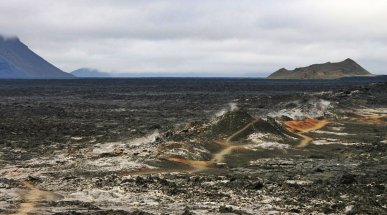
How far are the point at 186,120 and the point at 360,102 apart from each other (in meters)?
28.9

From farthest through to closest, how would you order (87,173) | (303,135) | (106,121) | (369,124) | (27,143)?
(106,121) → (369,124) → (303,135) → (27,143) → (87,173)

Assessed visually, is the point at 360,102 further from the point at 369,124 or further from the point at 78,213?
the point at 78,213

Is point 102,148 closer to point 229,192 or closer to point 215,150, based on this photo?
point 215,150

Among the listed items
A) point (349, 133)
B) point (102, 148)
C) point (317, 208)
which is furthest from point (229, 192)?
point (349, 133)

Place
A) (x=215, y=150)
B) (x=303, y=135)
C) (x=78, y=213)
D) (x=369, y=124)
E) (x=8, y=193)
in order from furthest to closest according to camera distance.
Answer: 1. (x=369, y=124)
2. (x=303, y=135)
3. (x=215, y=150)
4. (x=8, y=193)
5. (x=78, y=213)

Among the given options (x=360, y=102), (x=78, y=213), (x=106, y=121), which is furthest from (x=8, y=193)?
(x=360, y=102)

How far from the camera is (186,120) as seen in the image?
6166cm

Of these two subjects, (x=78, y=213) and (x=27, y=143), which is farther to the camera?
(x=27, y=143)

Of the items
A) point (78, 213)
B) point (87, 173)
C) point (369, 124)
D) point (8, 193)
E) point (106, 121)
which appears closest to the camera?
point (78, 213)

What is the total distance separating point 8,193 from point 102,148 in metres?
14.1

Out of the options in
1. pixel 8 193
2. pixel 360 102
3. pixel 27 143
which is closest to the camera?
pixel 8 193

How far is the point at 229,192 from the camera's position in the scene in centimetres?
2400

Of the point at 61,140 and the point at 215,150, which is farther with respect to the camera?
the point at 61,140

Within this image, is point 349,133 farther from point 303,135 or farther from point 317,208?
point 317,208
